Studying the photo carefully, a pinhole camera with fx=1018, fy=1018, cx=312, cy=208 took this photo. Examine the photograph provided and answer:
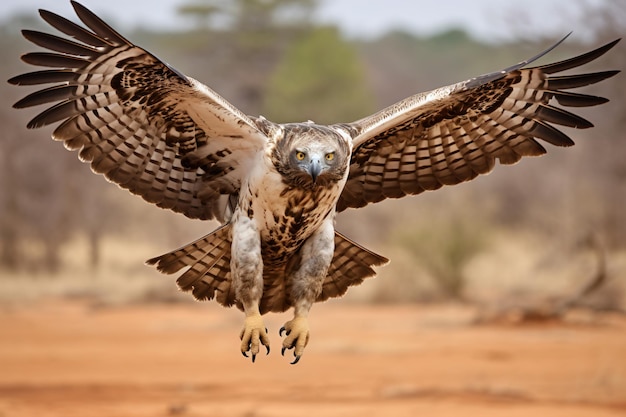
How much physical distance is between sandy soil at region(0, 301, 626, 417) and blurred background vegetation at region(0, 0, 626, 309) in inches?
66.1

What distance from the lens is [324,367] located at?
13680 mm

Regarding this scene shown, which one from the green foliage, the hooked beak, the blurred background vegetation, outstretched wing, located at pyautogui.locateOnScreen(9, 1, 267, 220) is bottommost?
the hooked beak

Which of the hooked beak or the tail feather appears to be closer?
the hooked beak

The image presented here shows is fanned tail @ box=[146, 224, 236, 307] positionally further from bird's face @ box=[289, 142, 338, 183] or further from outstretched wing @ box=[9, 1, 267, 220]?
bird's face @ box=[289, 142, 338, 183]

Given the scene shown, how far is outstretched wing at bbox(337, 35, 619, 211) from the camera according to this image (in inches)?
299

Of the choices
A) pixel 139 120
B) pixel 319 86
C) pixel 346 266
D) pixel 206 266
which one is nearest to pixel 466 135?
pixel 346 266

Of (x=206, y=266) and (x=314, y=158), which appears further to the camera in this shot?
(x=206, y=266)

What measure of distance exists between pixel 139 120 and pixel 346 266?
6.12 feet

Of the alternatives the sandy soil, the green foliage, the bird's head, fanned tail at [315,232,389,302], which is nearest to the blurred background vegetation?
the green foliage

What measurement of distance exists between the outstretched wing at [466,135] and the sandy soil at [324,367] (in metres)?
3.07

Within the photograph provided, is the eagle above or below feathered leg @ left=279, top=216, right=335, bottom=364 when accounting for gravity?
above

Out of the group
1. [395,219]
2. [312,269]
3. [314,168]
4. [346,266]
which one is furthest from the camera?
[395,219]

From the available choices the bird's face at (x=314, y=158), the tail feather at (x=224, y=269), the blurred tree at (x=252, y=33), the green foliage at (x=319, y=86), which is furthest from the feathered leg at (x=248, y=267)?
the blurred tree at (x=252, y=33)

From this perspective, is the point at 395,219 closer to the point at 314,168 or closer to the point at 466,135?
the point at 466,135
